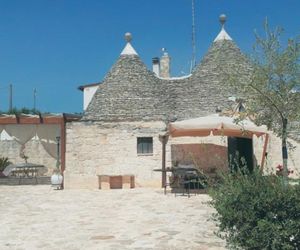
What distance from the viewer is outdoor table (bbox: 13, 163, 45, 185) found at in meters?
20.4

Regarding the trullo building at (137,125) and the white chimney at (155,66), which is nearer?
the trullo building at (137,125)

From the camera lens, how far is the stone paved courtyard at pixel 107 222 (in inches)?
291

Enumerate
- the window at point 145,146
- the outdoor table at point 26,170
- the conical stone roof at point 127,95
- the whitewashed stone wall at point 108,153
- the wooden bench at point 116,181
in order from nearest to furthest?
the wooden bench at point 116,181 → the whitewashed stone wall at point 108,153 → the window at point 145,146 → the conical stone roof at point 127,95 → the outdoor table at point 26,170

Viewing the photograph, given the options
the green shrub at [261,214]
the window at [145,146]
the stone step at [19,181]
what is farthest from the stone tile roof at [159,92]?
the green shrub at [261,214]

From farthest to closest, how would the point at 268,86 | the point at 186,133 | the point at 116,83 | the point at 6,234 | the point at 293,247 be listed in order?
the point at 116,83
the point at 186,133
the point at 268,86
the point at 6,234
the point at 293,247

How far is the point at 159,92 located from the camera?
60.7 feet

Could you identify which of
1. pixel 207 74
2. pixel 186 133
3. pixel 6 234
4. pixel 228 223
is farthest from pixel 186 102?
pixel 228 223

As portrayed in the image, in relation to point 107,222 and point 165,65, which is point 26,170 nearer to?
point 165,65

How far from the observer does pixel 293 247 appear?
5.70 meters

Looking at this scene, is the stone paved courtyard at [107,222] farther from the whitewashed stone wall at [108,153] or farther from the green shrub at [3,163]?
the green shrub at [3,163]

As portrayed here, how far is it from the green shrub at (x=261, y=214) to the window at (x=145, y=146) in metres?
11.0

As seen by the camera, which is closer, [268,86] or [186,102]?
[268,86]

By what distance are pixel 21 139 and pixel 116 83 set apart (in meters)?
7.96

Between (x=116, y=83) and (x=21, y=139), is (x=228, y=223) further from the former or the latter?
(x=21, y=139)
